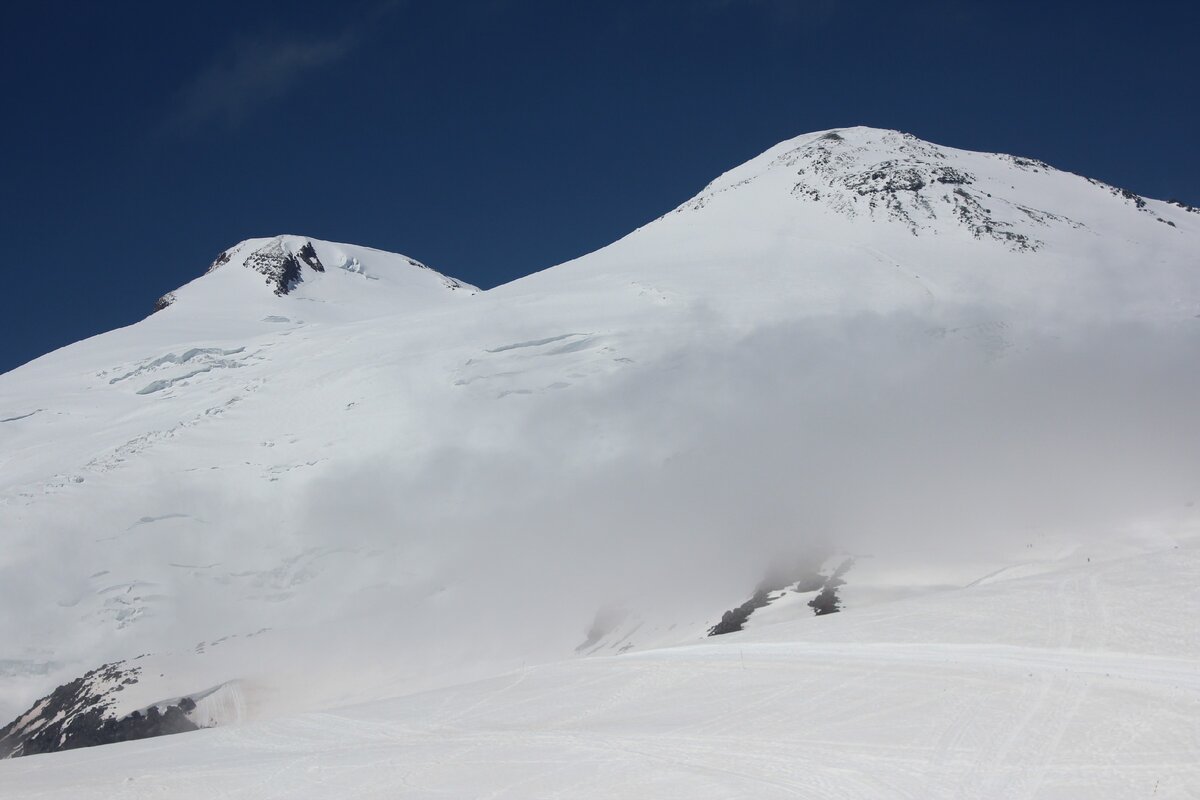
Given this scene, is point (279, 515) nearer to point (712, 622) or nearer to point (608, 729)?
point (712, 622)

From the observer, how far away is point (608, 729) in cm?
2006

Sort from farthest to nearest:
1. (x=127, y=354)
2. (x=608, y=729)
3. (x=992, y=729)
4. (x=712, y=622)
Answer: (x=127, y=354)
(x=712, y=622)
(x=608, y=729)
(x=992, y=729)

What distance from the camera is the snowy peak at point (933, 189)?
71500 millimetres

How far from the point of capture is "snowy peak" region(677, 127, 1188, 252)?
71.5m

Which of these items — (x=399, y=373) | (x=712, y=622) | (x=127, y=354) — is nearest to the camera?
(x=712, y=622)

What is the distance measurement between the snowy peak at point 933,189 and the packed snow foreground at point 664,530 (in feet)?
2.13

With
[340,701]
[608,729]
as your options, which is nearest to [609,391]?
[340,701]

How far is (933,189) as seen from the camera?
251 ft

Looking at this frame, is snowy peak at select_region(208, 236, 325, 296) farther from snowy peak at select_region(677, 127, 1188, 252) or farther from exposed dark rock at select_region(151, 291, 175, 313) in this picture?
snowy peak at select_region(677, 127, 1188, 252)

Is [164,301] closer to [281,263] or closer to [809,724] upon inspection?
[281,263]

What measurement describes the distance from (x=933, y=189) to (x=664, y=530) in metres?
46.0

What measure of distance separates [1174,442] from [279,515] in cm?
4658

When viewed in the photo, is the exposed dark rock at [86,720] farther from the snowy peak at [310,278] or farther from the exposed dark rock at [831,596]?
the snowy peak at [310,278]

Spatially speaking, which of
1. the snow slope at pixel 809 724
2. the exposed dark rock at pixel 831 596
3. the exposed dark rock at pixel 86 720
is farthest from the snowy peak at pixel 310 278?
the snow slope at pixel 809 724
